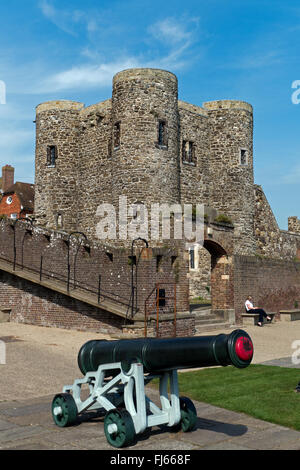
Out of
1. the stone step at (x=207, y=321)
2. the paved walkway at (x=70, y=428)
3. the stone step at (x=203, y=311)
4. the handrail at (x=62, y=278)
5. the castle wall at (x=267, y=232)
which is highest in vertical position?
the castle wall at (x=267, y=232)

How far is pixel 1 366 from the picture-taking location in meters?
12.0

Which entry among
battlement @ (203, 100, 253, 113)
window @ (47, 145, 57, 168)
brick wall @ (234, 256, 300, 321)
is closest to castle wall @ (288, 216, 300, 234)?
brick wall @ (234, 256, 300, 321)

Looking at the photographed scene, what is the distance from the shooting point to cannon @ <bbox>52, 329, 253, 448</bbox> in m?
6.08

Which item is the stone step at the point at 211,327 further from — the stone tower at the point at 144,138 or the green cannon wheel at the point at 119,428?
the green cannon wheel at the point at 119,428

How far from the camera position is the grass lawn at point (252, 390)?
7969mm

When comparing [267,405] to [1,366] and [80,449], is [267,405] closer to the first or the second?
[80,449]

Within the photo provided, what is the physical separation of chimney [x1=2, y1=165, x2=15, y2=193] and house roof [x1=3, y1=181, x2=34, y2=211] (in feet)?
1.99

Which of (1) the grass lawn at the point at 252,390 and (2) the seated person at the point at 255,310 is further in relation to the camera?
(2) the seated person at the point at 255,310

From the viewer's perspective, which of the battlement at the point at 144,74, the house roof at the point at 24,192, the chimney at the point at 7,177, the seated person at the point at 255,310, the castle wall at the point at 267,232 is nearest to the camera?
the seated person at the point at 255,310

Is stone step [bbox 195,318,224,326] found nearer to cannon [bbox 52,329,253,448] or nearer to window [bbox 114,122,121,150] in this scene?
window [bbox 114,122,121,150]

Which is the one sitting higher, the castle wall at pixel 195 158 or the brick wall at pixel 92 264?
the castle wall at pixel 195 158

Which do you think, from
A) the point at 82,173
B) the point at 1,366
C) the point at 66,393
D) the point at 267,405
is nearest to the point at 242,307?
the point at 82,173

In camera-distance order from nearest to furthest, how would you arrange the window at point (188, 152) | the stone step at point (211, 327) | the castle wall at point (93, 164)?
the stone step at point (211, 327), the castle wall at point (93, 164), the window at point (188, 152)

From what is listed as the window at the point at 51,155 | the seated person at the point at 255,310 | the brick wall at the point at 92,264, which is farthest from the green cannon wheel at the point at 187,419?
the window at the point at 51,155
